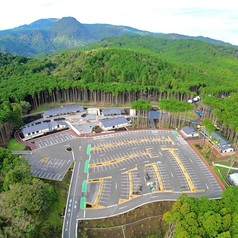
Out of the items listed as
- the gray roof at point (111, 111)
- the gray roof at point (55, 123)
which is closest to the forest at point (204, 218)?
Result: the gray roof at point (55, 123)

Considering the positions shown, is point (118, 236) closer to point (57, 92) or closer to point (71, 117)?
point (71, 117)

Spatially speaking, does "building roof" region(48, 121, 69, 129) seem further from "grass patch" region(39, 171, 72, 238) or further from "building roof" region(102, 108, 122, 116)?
"grass patch" region(39, 171, 72, 238)

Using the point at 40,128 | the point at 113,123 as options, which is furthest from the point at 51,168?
the point at 113,123

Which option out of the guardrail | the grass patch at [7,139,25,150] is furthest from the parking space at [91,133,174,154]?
the grass patch at [7,139,25,150]

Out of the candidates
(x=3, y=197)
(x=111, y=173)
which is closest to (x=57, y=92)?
(x=111, y=173)

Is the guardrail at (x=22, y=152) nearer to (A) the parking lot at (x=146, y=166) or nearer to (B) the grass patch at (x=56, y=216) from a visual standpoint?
(B) the grass patch at (x=56, y=216)
